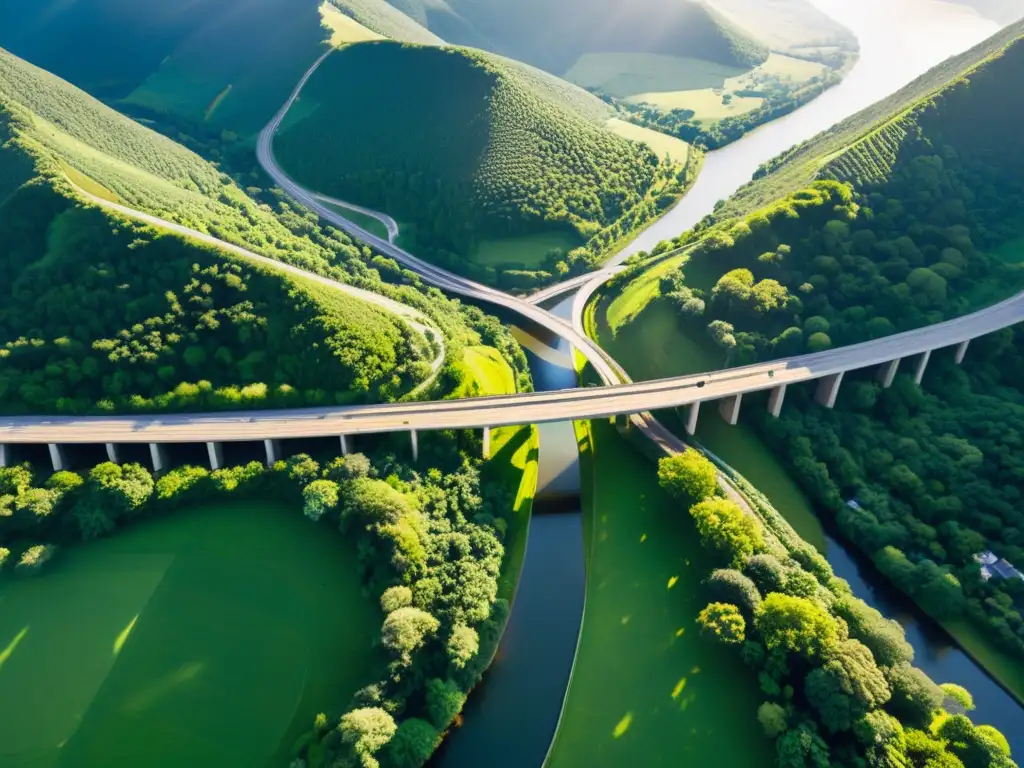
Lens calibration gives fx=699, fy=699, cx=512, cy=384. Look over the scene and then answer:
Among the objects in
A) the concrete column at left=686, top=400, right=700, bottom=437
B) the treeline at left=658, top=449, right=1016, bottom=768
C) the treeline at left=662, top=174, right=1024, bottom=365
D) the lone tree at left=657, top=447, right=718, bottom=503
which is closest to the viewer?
the treeline at left=658, top=449, right=1016, bottom=768

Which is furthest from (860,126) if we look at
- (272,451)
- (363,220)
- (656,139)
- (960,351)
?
(272,451)

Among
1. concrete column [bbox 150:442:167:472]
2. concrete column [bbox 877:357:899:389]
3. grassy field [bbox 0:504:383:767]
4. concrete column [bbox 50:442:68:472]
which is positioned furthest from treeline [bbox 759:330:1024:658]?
concrete column [bbox 50:442:68:472]

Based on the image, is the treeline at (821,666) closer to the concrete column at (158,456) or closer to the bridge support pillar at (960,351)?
the bridge support pillar at (960,351)

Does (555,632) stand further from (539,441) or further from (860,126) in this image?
(860,126)

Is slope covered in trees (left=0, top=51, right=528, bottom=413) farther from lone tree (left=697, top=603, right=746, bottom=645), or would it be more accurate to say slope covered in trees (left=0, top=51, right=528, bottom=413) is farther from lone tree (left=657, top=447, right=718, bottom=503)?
lone tree (left=697, top=603, right=746, bottom=645)

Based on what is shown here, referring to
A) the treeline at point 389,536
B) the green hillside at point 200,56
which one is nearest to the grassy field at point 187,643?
the treeline at point 389,536

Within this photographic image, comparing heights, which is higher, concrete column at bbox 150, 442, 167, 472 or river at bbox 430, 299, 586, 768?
concrete column at bbox 150, 442, 167, 472
